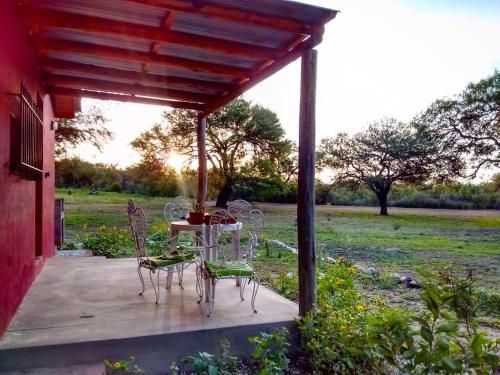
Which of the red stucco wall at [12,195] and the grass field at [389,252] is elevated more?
the red stucco wall at [12,195]

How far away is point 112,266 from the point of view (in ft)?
17.9

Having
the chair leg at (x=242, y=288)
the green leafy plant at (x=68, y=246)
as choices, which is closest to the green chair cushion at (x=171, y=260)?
the chair leg at (x=242, y=288)

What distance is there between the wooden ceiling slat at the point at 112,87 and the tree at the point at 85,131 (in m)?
8.34

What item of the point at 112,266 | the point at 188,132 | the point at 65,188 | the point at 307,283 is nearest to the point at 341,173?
the point at 188,132

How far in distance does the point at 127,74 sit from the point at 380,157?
1904cm

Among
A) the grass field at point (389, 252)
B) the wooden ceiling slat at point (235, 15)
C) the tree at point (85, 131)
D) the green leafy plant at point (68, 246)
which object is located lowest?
the grass field at point (389, 252)

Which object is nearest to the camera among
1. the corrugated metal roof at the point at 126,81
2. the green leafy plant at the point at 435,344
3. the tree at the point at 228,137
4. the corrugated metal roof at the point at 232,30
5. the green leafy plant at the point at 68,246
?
the green leafy plant at the point at 435,344

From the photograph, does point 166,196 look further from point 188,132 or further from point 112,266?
point 112,266

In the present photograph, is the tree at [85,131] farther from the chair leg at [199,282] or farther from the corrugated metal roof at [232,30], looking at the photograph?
the corrugated metal roof at [232,30]

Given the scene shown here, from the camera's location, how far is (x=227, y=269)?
3395mm

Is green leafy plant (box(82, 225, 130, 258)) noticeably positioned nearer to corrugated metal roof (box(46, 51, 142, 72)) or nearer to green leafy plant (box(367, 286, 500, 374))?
corrugated metal roof (box(46, 51, 142, 72))

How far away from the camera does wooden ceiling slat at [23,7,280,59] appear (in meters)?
3.19

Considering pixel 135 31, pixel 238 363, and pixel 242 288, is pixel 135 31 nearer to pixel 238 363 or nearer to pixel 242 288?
pixel 242 288

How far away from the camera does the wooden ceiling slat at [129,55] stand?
389 centimetres
